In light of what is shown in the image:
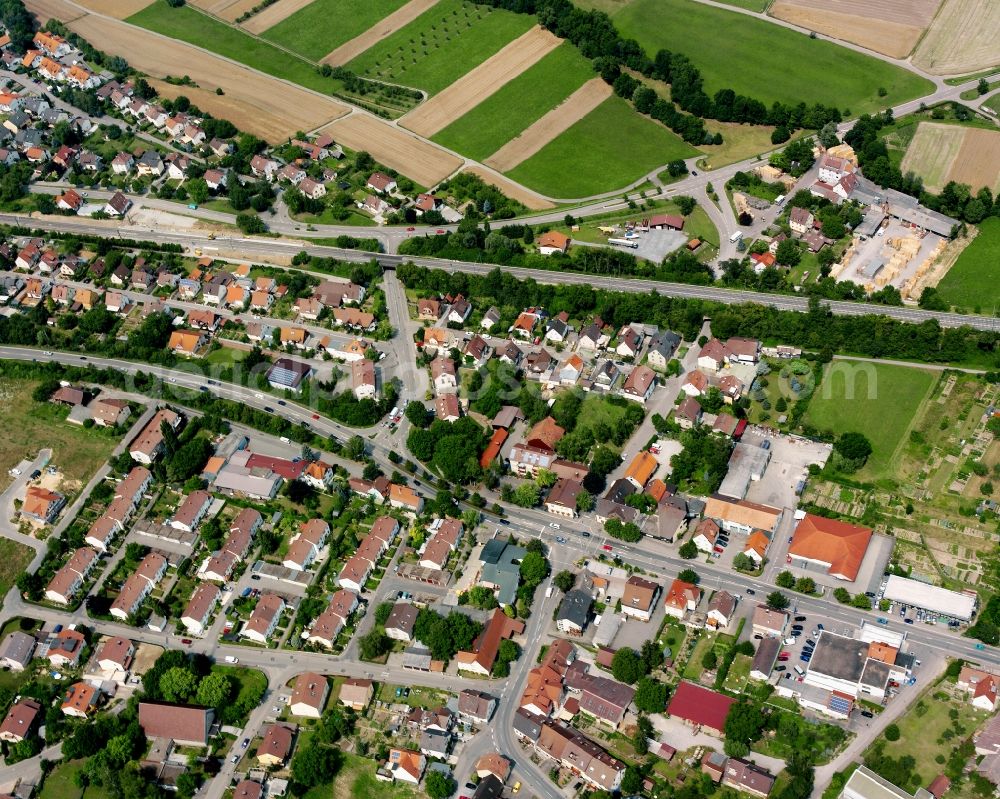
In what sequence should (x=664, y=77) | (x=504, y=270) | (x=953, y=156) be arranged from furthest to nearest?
(x=664, y=77)
(x=953, y=156)
(x=504, y=270)

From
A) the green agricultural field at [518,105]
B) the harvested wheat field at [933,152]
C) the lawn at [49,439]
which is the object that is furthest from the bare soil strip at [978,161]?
the lawn at [49,439]

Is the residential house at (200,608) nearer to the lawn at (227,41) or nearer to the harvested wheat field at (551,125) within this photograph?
the harvested wheat field at (551,125)

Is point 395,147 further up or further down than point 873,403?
further up

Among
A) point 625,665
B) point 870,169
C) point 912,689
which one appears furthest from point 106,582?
point 870,169

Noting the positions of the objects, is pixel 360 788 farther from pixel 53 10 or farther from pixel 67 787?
pixel 53 10

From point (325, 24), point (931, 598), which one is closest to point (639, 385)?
point (931, 598)

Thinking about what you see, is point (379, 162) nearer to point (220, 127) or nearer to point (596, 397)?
point (220, 127)
